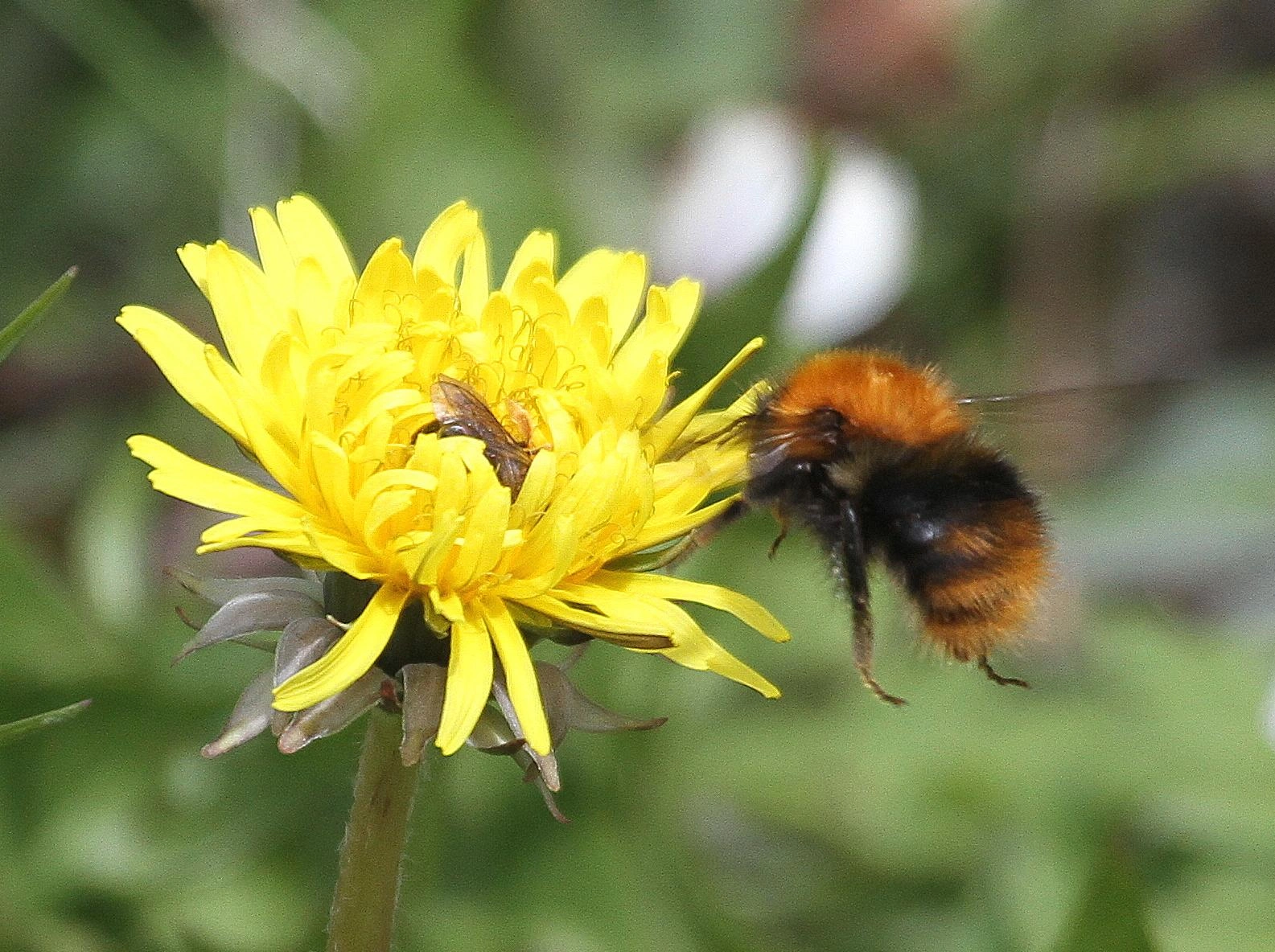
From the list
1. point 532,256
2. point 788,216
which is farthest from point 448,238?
point 788,216

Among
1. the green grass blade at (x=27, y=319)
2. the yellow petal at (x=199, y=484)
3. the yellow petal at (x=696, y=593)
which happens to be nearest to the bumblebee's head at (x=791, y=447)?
the yellow petal at (x=696, y=593)

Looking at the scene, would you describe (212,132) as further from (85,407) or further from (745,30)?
(745,30)

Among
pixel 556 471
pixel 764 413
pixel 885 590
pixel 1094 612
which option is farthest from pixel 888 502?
pixel 1094 612

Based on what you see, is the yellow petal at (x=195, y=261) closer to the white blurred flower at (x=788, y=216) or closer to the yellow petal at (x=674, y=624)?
the yellow petal at (x=674, y=624)

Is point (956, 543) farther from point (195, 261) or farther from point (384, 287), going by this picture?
point (195, 261)

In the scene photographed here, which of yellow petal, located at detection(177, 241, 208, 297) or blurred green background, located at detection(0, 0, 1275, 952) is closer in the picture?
yellow petal, located at detection(177, 241, 208, 297)

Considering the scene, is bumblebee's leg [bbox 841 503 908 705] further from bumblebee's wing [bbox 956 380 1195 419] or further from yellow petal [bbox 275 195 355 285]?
yellow petal [bbox 275 195 355 285]

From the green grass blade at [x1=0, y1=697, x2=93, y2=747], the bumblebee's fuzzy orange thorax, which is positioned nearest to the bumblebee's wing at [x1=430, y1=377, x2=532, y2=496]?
the bumblebee's fuzzy orange thorax
